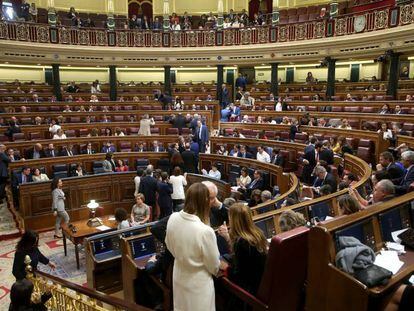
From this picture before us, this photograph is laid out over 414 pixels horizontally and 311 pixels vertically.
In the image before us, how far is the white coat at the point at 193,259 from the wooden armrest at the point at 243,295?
0.29 meters

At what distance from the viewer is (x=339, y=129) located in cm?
947

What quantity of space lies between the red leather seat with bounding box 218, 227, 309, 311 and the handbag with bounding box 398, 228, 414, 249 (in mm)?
914

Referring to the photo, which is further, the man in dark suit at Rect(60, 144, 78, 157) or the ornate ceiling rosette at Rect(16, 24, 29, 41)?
the ornate ceiling rosette at Rect(16, 24, 29, 41)

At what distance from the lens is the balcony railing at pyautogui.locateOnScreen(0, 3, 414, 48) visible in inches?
491

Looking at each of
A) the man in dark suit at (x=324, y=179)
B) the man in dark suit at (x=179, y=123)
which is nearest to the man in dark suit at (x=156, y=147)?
the man in dark suit at (x=179, y=123)

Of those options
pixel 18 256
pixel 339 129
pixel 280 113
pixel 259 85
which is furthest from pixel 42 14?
pixel 18 256

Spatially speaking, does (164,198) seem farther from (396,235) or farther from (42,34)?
(42,34)

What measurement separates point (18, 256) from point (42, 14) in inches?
697

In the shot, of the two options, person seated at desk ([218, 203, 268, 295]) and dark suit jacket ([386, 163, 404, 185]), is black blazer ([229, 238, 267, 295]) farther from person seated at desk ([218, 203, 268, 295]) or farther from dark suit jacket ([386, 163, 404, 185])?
dark suit jacket ([386, 163, 404, 185])

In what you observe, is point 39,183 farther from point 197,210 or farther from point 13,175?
point 197,210

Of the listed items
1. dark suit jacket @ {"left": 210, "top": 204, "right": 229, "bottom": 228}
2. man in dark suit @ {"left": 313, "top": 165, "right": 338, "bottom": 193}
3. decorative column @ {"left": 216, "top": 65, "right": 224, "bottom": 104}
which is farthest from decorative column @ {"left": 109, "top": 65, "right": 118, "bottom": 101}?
dark suit jacket @ {"left": 210, "top": 204, "right": 229, "bottom": 228}

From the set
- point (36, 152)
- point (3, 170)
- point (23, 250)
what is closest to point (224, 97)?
point (36, 152)

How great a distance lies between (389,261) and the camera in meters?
2.54

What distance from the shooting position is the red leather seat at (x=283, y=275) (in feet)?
7.64
